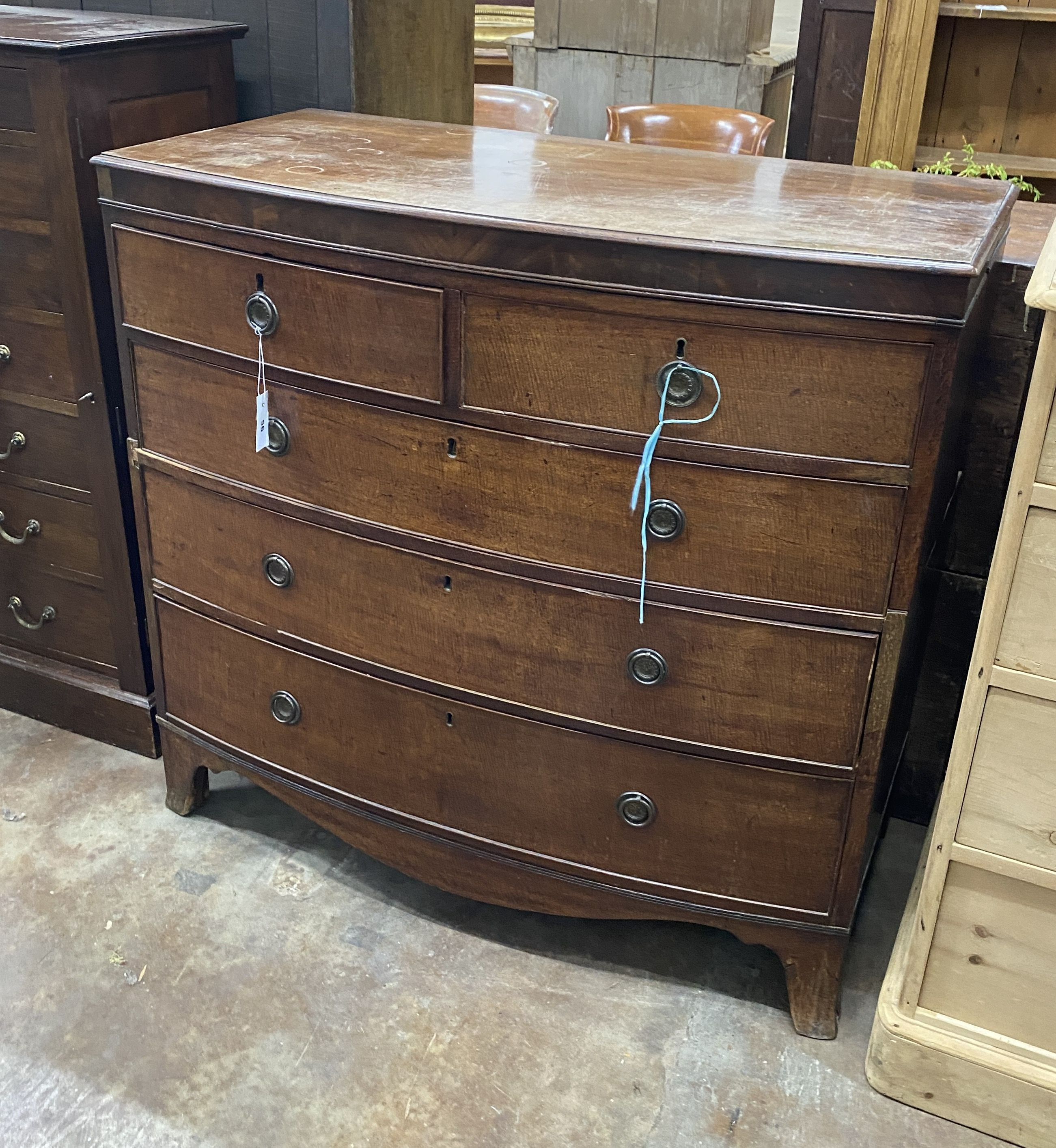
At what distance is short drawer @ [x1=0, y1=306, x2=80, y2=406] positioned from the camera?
1863 millimetres

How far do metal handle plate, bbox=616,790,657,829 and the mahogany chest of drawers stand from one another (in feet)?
3.25

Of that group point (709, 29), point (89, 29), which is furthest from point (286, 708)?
point (709, 29)

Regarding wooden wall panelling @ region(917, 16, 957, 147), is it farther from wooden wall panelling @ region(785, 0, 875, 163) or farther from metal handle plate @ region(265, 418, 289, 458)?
metal handle plate @ region(265, 418, 289, 458)

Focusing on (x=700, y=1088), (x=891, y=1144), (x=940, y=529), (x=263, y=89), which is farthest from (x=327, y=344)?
(x=891, y=1144)

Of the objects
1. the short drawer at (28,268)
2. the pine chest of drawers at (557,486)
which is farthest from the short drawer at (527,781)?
the short drawer at (28,268)

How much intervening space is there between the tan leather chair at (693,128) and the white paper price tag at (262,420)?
1.70m

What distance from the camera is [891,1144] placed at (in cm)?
147

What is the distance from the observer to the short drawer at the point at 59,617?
6.90ft

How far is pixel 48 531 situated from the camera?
206 cm

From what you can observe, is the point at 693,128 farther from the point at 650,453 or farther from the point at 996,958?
the point at 996,958

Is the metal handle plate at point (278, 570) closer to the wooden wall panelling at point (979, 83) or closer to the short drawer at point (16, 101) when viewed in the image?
the short drawer at point (16, 101)

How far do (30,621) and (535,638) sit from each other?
46.0 inches

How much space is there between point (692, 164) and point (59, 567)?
1.32 meters

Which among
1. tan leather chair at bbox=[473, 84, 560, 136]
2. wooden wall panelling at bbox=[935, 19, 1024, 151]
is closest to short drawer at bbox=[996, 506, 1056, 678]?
tan leather chair at bbox=[473, 84, 560, 136]
